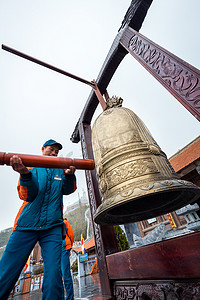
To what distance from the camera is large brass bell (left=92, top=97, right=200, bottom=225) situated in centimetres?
94

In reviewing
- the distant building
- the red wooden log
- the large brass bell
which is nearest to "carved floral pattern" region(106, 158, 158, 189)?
the large brass bell

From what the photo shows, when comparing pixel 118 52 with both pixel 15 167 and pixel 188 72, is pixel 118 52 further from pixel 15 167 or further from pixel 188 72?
pixel 15 167

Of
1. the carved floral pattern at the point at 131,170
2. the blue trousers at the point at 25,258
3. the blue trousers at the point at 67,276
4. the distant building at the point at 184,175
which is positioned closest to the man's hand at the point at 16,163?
the blue trousers at the point at 25,258

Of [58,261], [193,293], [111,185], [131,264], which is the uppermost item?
[111,185]

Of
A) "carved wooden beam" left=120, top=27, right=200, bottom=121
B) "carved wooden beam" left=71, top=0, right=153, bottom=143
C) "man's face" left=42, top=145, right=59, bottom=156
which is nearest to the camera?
"carved wooden beam" left=120, top=27, right=200, bottom=121

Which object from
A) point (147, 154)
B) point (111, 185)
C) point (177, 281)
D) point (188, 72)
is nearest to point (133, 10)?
point (188, 72)

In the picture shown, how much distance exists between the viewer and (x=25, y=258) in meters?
1.16

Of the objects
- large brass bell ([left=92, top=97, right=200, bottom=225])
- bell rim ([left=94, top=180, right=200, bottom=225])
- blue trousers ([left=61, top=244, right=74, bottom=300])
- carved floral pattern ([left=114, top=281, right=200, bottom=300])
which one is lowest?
carved floral pattern ([left=114, top=281, right=200, bottom=300])

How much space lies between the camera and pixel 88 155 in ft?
8.58

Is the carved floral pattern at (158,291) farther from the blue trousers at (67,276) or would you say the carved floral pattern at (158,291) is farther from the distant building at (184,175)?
the distant building at (184,175)

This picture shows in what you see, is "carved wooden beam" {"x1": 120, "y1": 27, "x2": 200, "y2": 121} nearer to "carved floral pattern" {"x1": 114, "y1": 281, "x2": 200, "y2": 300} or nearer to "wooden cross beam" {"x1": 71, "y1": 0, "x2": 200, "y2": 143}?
"wooden cross beam" {"x1": 71, "y1": 0, "x2": 200, "y2": 143}

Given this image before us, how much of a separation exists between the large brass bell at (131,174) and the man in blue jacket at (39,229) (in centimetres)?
34

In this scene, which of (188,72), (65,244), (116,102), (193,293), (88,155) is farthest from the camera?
(65,244)

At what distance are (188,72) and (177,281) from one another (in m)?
1.58
